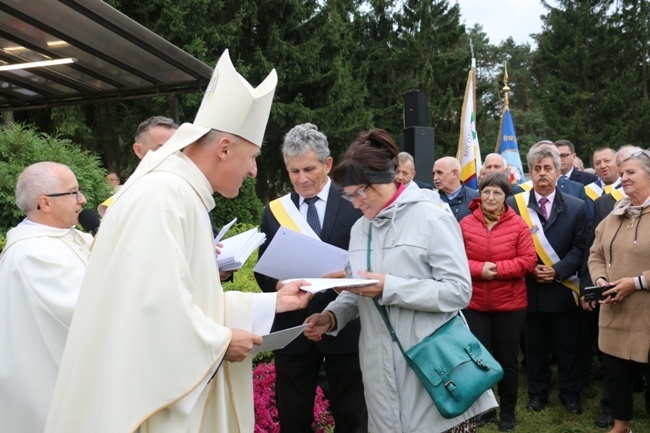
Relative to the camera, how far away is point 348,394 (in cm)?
387

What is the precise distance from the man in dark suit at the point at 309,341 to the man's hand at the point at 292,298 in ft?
3.24

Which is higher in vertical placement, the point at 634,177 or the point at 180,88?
the point at 180,88

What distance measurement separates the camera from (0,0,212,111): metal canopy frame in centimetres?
691

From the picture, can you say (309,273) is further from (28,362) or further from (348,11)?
(348,11)

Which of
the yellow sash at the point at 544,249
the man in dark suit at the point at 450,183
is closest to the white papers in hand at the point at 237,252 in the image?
the yellow sash at the point at 544,249

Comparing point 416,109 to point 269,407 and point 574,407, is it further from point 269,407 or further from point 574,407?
point 269,407

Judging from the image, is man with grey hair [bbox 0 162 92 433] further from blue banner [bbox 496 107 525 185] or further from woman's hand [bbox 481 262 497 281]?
blue banner [bbox 496 107 525 185]

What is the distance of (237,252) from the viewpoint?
2928 mm

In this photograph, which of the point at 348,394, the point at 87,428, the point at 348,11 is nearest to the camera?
the point at 87,428

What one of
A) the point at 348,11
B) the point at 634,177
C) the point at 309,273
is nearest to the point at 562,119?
the point at 348,11

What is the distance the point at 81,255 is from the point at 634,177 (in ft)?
12.6

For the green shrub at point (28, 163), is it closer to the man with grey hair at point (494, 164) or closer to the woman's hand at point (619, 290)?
the man with grey hair at point (494, 164)

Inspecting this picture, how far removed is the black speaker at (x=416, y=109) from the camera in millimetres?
7258

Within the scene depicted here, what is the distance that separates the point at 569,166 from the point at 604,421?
3.38 meters
